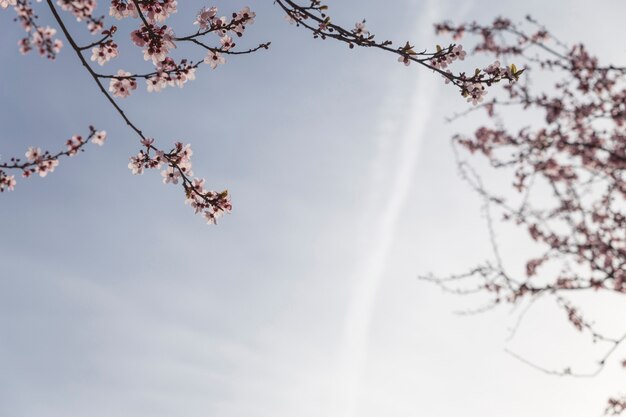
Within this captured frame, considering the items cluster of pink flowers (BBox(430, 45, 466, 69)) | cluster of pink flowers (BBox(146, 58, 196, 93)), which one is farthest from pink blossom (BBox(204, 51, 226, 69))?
cluster of pink flowers (BBox(430, 45, 466, 69))

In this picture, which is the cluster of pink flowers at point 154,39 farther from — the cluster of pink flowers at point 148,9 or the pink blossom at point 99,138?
the pink blossom at point 99,138

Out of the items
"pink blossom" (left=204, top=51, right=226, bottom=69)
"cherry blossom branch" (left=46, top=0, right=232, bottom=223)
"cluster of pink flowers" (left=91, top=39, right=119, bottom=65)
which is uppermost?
"cluster of pink flowers" (left=91, top=39, right=119, bottom=65)

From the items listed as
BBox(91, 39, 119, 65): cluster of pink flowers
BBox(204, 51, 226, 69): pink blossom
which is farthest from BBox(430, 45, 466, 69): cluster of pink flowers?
BBox(91, 39, 119, 65): cluster of pink flowers

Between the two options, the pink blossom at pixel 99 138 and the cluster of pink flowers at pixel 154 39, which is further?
the pink blossom at pixel 99 138

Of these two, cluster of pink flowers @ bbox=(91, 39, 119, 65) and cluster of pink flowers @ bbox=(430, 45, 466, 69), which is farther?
cluster of pink flowers @ bbox=(91, 39, 119, 65)

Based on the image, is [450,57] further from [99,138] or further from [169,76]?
[99,138]

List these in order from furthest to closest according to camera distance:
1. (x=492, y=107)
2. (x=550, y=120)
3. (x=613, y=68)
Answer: (x=492, y=107), (x=550, y=120), (x=613, y=68)

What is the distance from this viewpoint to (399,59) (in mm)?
5012

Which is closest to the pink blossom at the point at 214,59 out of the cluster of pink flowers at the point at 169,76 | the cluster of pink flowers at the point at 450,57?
the cluster of pink flowers at the point at 169,76

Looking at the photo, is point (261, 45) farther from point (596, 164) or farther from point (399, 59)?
point (596, 164)

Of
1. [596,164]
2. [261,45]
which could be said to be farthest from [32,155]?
[596,164]

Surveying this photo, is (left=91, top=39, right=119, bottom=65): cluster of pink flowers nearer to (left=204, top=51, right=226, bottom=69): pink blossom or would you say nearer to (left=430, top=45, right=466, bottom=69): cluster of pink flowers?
(left=204, top=51, right=226, bottom=69): pink blossom

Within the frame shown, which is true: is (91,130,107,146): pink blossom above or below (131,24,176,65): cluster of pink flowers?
above

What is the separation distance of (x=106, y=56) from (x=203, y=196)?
2460 millimetres
